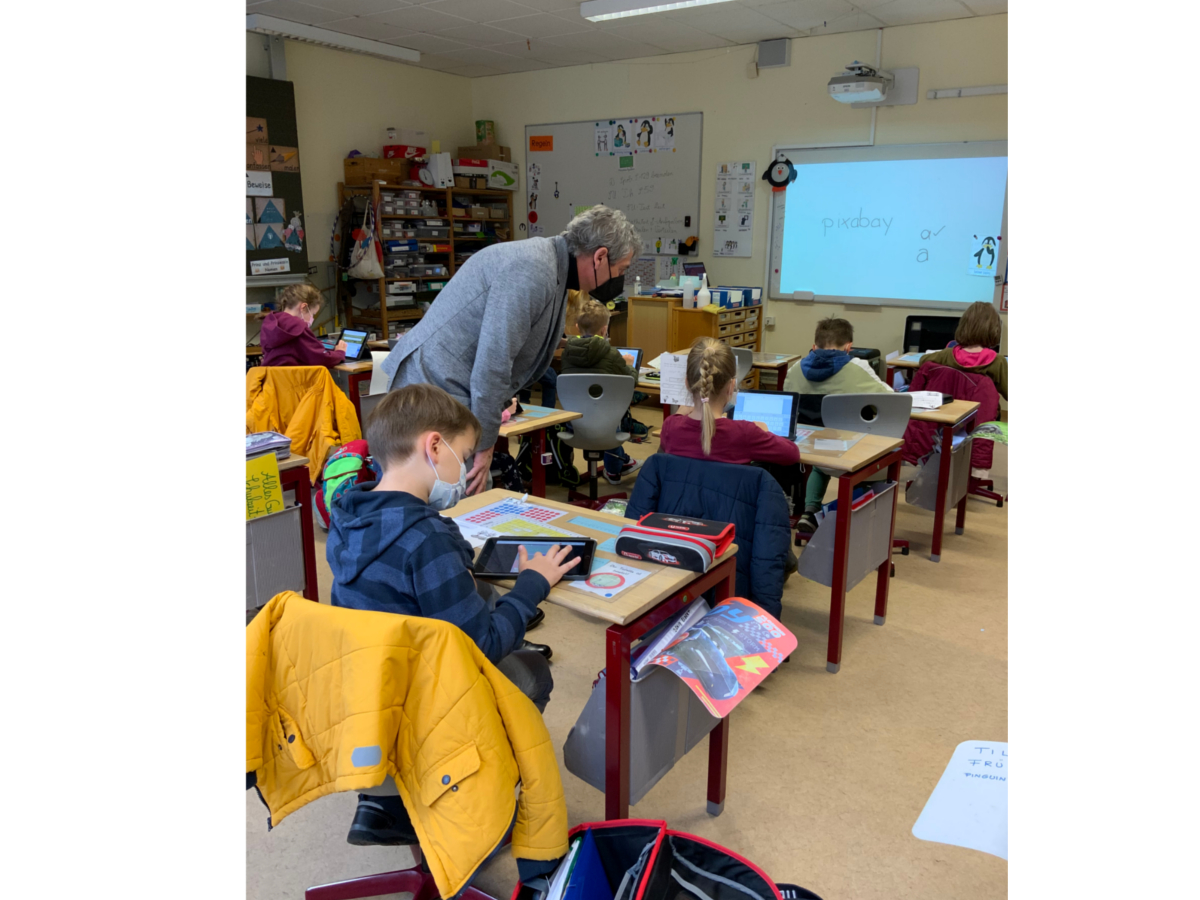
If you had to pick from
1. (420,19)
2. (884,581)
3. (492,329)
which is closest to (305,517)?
(492,329)

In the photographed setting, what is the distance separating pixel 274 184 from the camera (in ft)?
20.7

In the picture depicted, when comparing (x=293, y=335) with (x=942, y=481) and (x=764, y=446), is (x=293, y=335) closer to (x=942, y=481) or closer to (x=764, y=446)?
(x=764, y=446)

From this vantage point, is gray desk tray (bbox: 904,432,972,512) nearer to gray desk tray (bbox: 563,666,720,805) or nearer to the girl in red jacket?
gray desk tray (bbox: 563,666,720,805)

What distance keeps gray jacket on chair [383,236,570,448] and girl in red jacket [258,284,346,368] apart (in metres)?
1.83

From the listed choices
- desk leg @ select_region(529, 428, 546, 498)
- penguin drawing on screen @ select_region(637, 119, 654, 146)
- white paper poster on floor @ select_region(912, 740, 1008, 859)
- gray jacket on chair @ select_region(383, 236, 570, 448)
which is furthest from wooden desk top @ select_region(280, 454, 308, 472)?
penguin drawing on screen @ select_region(637, 119, 654, 146)

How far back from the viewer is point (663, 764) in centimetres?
170

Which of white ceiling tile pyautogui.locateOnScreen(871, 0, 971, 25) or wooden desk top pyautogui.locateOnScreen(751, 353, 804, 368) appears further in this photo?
white ceiling tile pyautogui.locateOnScreen(871, 0, 971, 25)

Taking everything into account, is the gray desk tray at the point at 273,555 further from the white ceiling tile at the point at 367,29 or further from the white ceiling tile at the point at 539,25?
the white ceiling tile at the point at 367,29

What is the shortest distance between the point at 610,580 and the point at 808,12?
521 centimetres

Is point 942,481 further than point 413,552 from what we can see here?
Yes

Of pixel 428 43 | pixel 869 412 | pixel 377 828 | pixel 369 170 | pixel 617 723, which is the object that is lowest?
pixel 377 828

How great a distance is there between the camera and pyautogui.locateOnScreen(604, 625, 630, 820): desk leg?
1494 millimetres

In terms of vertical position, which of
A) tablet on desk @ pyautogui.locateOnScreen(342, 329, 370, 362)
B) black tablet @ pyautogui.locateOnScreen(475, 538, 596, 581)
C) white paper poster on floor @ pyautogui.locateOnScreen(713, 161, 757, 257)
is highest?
white paper poster on floor @ pyautogui.locateOnScreen(713, 161, 757, 257)

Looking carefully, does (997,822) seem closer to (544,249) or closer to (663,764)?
(663,764)
